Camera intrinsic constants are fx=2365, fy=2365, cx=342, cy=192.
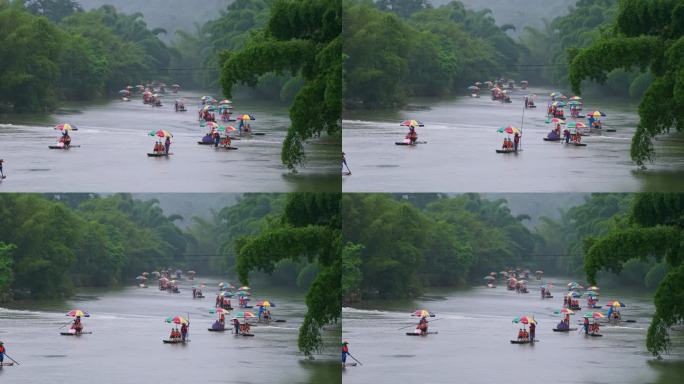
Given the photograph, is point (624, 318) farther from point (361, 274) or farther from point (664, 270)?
point (361, 274)

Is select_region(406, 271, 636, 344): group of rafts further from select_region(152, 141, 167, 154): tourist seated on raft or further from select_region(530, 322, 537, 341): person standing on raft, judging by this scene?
select_region(152, 141, 167, 154): tourist seated on raft

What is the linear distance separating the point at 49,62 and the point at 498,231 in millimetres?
6328

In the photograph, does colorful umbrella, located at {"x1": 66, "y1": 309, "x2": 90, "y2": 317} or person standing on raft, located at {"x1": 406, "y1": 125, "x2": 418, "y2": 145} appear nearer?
person standing on raft, located at {"x1": 406, "y1": 125, "x2": 418, "y2": 145}

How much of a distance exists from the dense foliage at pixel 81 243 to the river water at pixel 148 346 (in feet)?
0.90

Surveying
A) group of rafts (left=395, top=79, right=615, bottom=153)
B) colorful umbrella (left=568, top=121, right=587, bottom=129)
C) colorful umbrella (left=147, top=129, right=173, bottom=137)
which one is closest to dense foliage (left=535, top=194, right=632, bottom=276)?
group of rafts (left=395, top=79, right=615, bottom=153)

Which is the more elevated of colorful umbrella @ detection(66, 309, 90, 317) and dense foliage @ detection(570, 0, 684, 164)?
dense foliage @ detection(570, 0, 684, 164)

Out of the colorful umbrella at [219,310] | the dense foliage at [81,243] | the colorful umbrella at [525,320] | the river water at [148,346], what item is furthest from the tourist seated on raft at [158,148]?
the colorful umbrella at [525,320]

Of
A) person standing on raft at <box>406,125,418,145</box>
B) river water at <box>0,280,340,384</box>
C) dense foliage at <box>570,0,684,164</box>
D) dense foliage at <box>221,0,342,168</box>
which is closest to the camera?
dense foliage at <box>570,0,684,164</box>

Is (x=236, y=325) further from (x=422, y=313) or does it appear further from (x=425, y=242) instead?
(x=425, y=242)

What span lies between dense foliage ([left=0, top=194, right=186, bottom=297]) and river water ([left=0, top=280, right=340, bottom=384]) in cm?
27

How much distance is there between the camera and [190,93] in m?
31.4

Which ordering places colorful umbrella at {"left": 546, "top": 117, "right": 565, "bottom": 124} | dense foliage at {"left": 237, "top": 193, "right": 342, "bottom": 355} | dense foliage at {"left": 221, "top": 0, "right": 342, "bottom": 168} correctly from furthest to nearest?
colorful umbrella at {"left": 546, "top": 117, "right": 565, "bottom": 124}, dense foliage at {"left": 221, "top": 0, "right": 342, "bottom": 168}, dense foliage at {"left": 237, "top": 193, "right": 342, "bottom": 355}

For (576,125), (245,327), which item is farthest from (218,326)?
(576,125)

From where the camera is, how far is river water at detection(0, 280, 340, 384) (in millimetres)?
30188
